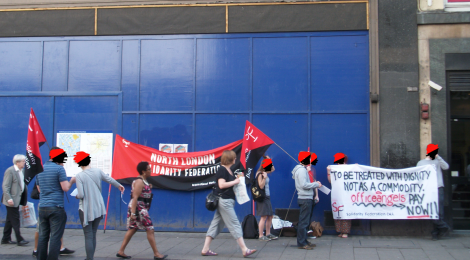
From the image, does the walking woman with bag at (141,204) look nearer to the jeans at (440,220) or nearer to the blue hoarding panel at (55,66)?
the blue hoarding panel at (55,66)

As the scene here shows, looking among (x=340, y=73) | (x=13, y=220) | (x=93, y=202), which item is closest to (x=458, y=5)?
(x=340, y=73)

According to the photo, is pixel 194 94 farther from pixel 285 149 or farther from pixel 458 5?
pixel 458 5

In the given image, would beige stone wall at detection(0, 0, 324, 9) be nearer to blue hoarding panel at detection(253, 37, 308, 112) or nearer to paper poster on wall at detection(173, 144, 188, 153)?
blue hoarding panel at detection(253, 37, 308, 112)

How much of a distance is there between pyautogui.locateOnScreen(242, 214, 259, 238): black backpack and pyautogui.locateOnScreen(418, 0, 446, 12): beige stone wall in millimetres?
5908

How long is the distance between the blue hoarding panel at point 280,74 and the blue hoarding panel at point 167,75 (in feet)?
5.17

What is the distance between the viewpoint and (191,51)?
9.71 meters

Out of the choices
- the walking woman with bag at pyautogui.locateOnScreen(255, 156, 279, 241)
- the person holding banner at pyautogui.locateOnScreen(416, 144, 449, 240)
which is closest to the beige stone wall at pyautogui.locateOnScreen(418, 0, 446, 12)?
the person holding banner at pyautogui.locateOnScreen(416, 144, 449, 240)

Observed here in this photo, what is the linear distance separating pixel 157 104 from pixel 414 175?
5.86 metres

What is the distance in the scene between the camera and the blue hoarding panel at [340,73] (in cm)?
914

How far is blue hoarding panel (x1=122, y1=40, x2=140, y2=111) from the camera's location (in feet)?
32.0

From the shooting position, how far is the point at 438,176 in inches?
332

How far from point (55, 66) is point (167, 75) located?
2815mm

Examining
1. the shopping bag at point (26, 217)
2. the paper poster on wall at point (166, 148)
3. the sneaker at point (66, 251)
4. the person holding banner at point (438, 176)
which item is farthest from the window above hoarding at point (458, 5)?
the shopping bag at point (26, 217)

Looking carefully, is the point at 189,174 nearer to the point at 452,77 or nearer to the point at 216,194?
the point at 216,194
